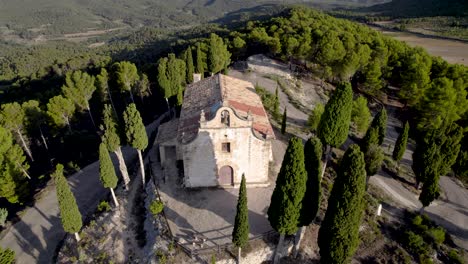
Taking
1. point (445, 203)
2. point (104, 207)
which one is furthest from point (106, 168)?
point (445, 203)

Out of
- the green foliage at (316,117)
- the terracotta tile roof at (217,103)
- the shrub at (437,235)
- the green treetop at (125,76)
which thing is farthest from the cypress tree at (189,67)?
the shrub at (437,235)

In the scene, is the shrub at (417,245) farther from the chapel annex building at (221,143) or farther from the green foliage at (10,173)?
the green foliage at (10,173)

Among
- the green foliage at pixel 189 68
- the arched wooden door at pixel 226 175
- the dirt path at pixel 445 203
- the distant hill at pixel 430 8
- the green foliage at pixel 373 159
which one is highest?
the distant hill at pixel 430 8

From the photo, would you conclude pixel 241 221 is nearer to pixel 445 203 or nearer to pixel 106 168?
pixel 106 168

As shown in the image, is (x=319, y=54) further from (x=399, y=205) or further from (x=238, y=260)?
(x=238, y=260)

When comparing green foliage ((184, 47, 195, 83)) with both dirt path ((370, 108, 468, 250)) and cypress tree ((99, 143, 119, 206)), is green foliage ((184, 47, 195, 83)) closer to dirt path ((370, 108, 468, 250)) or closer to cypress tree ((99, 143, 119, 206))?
cypress tree ((99, 143, 119, 206))
